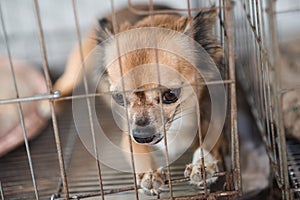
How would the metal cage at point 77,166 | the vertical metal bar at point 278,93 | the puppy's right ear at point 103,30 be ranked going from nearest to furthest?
1. the vertical metal bar at point 278,93
2. the metal cage at point 77,166
3. the puppy's right ear at point 103,30

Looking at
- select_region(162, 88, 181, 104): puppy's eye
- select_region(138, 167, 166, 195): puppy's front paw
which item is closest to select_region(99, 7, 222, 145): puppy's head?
select_region(162, 88, 181, 104): puppy's eye

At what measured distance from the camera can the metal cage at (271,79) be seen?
1.11m

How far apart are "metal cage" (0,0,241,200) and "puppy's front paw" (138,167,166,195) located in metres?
0.03

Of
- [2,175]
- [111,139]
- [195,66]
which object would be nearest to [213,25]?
[195,66]

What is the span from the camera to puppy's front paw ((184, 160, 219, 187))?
4.32 feet

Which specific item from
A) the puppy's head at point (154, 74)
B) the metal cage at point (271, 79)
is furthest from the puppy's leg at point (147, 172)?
the metal cage at point (271, 79)

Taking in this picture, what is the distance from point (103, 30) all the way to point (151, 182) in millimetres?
541

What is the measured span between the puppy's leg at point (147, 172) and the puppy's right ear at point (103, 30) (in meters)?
0.40

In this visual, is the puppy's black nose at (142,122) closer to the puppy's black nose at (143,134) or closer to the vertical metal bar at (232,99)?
the puppy's black nose at (143,134)

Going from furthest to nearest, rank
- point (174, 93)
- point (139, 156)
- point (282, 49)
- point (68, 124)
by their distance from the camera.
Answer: point (282, 49), point (68, 124), point (139, 156), point (174, 93)

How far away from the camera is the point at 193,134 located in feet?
5.22

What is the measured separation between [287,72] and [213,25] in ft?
2.74

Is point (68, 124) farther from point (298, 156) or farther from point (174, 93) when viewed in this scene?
point (298, 156)

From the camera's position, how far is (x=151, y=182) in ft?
4.33
